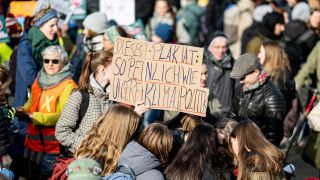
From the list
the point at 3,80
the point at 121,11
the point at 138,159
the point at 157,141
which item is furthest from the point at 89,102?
the point at 121,11

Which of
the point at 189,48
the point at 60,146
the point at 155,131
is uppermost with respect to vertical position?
the point at 189,48

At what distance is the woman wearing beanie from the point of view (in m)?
7.97

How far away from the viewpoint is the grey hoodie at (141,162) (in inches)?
213

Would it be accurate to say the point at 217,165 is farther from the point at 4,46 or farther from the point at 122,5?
the point at 122,5

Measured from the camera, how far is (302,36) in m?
11.5

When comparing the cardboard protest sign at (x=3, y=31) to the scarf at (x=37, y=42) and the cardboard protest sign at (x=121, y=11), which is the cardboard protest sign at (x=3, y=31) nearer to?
the scarf at (x=37, y=42)

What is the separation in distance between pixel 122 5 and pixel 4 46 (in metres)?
1.86

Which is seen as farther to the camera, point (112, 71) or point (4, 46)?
point (4, 46)

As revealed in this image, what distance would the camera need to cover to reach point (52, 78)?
23.1ft

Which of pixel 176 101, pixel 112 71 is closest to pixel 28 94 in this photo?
pixel 112 71

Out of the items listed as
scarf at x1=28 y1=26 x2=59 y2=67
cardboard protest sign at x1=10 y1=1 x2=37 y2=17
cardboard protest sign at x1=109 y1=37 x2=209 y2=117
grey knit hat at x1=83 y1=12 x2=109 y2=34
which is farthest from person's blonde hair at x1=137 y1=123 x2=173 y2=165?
cardboard protest sign at x1=10 y1=1 x2=37 y2=17

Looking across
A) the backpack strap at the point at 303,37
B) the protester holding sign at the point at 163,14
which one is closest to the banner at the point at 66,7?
the protester holding sign at the point at 163,14

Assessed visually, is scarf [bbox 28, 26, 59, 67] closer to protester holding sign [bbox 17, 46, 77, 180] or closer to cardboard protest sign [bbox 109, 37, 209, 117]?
protester holding sign [bbox 17, 46, 77, 180]

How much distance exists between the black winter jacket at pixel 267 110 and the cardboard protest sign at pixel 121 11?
11.3ft
